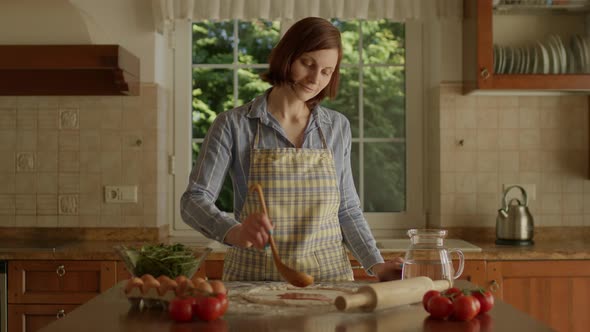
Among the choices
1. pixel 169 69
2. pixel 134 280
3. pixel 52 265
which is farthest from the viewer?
pixel 169 69

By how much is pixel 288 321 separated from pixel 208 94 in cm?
252

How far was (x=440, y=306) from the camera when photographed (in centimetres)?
150

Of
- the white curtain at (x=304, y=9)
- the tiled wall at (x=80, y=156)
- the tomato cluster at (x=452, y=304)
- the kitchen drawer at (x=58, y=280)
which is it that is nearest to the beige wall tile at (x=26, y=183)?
the tiled wall at (x=80, y=156)

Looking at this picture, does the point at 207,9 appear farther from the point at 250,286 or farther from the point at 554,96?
the point at 250,286

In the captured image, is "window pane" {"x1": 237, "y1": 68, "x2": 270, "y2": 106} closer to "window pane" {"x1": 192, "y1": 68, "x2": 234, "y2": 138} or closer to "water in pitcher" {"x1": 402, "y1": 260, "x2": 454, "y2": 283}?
"window pane" {"x1": 192, "y1": 68, "x2": 234, "y2": 138}

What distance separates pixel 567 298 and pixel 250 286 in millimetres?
1829

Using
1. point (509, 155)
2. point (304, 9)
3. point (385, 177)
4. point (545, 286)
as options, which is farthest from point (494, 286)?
point (304, 9)

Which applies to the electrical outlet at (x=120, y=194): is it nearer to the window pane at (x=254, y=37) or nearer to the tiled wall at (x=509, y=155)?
the window pane at (x=254, y=37)

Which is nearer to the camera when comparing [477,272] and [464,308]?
[464,308]

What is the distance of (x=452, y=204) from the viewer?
3686mm

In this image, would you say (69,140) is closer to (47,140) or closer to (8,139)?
(47,140)

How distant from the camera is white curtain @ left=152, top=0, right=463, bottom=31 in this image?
3.60 metres

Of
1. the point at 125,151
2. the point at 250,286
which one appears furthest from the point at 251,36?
the point at 250,286

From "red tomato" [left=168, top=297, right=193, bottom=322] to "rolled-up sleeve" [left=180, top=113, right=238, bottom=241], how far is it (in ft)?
1.17
